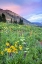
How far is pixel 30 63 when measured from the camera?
17.4 ft

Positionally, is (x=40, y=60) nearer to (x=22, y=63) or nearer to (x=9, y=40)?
(x=22, y=63)

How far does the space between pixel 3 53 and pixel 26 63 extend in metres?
0.66

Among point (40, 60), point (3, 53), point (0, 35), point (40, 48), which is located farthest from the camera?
point (0, 35)

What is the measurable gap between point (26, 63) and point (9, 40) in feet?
7.14

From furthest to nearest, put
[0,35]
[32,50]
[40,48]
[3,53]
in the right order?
[0,35], [40,48], [32,50], [3,53]

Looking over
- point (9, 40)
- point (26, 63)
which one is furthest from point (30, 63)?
point (9, 40)

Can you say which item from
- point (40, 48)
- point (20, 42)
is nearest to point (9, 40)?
point (20, 42)

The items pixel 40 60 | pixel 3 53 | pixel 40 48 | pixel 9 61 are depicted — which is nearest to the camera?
pixel 9 61

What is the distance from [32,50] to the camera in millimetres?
6336

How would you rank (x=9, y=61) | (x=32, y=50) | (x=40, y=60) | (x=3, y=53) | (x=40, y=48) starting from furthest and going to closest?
(x=40, y=48) < (x=32, y=50) < (x=40, y=60) < (x=3, y=53) < (x=9, y=61)

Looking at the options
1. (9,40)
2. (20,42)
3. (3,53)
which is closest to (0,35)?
(9,40)

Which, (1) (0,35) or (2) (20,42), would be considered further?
(1) (0,35)

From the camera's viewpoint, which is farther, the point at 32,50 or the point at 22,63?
the point at 32,50

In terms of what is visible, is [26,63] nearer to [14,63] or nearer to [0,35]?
[14,63]
